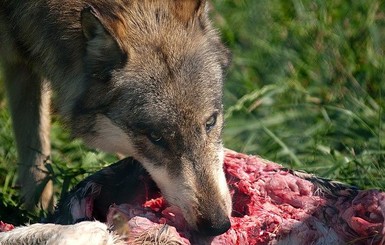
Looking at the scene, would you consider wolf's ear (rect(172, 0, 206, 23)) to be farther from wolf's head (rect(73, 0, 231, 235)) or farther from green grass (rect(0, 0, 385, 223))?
green grass (rect(0, 0, 385, 223))

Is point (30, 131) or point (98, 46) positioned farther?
point (30, 131)

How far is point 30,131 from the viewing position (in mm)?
5383

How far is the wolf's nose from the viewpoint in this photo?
141 inches

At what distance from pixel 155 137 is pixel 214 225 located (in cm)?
57

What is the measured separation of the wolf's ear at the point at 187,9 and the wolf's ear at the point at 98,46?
1.30 ft

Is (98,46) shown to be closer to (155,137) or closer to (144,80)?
(144,80)

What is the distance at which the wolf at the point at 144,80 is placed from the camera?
3.84 metres

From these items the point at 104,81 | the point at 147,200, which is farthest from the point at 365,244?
the point at 104,81

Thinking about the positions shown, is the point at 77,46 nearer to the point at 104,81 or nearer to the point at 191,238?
the point at 104,81

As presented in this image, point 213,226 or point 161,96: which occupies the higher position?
point 161,96

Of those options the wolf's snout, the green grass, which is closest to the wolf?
the wolf's snout

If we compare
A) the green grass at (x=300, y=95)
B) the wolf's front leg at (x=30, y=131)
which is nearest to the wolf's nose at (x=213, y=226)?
the green grass at (x=300, y=95)

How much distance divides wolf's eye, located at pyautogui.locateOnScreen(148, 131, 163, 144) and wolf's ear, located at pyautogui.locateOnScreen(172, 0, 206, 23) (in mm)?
621

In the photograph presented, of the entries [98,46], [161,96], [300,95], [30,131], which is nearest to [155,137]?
[161,96]
